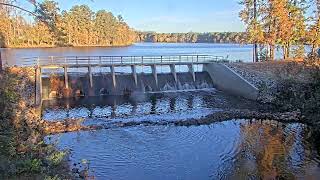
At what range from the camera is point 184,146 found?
19109 mm

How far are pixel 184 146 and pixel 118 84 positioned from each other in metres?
17.7

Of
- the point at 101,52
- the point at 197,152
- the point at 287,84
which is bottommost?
the point at 197,152

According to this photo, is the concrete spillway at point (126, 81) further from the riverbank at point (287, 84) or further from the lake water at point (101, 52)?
the lake water at point (101, 52)

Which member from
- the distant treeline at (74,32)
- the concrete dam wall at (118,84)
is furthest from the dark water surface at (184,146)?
the distant treeline at (74,32)

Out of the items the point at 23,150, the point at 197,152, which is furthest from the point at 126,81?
the point at 23,150

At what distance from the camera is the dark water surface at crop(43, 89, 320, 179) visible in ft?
50.7

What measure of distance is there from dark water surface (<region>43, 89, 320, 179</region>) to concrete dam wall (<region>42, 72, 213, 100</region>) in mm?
4246

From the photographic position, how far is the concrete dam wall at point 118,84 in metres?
33.4

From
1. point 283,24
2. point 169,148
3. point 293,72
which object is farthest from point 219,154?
point 283,24

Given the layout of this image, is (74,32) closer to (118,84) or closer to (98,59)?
(98,59)

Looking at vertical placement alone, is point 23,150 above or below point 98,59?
below

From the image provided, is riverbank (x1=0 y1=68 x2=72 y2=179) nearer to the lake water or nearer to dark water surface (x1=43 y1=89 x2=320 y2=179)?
dark water surface (x1=43 y1=89 x2=320 y2=179)

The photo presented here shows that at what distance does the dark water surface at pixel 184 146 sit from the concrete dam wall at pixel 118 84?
4246mm

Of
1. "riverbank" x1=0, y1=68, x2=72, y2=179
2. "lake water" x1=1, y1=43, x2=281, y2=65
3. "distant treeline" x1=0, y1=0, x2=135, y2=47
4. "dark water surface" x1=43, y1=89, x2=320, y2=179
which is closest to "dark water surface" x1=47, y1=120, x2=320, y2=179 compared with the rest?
"dark water surface" x1=43, y1=89, x2=320, y2=179
